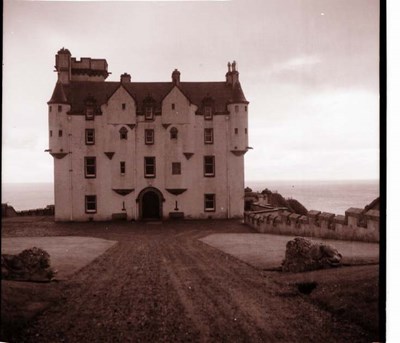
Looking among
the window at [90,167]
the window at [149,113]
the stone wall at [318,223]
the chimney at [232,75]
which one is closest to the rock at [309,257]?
the stone wall at [318,223]

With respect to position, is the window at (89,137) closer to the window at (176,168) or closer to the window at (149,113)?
the window at (149,113)

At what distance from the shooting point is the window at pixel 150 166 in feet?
14.3

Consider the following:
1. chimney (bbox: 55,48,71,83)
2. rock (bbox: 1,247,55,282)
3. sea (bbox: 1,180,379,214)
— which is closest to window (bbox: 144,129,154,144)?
chimney (bbox: 55,48,71,83)

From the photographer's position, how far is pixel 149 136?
14.5 ft

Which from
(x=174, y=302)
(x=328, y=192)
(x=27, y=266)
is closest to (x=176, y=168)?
(x=174, y=302)

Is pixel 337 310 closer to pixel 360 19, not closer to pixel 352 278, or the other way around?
pixel 352 278

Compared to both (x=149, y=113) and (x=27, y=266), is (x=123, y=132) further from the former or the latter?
(x=27, y=266)

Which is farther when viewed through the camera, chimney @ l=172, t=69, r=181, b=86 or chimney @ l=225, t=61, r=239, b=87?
chimney @ l=172, t=69, r=181, b=86

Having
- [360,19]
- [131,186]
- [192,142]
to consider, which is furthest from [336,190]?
[131,186]

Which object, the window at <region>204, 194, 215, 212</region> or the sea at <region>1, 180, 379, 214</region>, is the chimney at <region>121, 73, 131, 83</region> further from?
the window at <region>204, 194, 215, 212</region>

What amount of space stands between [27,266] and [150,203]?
142 centimetres

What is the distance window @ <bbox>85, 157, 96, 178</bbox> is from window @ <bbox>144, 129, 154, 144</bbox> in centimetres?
61

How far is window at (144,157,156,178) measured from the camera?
436 centimetres

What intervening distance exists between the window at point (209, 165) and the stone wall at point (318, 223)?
0.60 m
